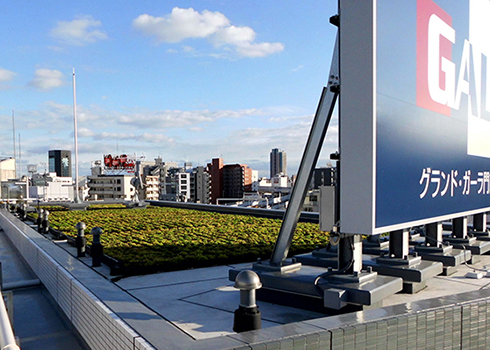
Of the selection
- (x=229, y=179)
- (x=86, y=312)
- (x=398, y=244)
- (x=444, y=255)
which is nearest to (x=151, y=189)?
(x=229, y=179)

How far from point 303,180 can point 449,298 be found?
6.49ft

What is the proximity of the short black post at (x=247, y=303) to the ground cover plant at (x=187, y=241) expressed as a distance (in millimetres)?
3430

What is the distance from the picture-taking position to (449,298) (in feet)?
13.1

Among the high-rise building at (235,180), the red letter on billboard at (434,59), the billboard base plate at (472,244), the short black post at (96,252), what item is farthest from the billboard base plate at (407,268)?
the high-rise building at (235,180)

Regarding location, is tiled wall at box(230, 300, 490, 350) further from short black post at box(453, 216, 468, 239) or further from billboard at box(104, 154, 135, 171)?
billboard at box(104, 154, 135, 171)

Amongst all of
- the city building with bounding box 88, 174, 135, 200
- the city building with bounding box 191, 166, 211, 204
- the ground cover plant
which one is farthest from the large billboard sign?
Answer: the city building with bounding box 191, 166, 211, 204

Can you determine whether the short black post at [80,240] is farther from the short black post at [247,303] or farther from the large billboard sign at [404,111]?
the large billboard sign at [404,111]

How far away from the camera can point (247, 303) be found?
11.8 ft

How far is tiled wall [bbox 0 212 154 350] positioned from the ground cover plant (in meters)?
1.02

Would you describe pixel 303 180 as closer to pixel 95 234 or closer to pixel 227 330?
pixel 227 330

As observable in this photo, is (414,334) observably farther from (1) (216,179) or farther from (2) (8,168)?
(1) (216,179)

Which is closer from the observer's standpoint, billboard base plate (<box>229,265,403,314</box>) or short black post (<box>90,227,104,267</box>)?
billboard base plate (<box>229,265,403,314</box>)

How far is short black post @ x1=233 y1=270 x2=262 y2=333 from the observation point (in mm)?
3494

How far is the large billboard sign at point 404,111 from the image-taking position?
4.26 m
